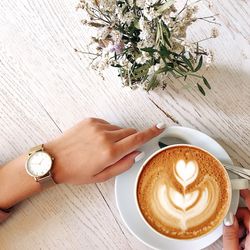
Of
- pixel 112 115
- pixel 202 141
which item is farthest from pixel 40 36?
pixel 202 141

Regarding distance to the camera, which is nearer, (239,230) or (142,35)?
(142,35)

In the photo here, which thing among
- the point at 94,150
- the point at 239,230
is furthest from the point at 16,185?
the point at 239,230

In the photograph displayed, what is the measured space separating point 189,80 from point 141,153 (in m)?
0.18

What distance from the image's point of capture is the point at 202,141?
2.77ft

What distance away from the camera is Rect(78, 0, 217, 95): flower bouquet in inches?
25.6

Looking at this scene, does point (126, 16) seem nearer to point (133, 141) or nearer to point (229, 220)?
point (133, 141)

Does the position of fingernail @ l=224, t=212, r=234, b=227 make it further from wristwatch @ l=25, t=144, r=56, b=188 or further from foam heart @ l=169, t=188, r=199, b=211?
wristwatch @ l=25, t=144, r=56, b=188

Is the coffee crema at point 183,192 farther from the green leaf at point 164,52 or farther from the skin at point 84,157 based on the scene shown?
the green leaf at point 164,52

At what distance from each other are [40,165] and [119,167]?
15 cm

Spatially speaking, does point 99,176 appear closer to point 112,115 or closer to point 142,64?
point 112,115

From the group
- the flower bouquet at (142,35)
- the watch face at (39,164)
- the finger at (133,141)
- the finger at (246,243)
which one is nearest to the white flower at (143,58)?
the flower bouquet at (142,35)

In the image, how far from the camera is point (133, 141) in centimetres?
82

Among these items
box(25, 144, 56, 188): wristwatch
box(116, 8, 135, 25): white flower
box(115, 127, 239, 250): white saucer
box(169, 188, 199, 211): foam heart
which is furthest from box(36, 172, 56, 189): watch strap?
box(116, 8, 135, 25): white flower

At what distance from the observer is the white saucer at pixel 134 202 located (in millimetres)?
835
